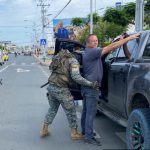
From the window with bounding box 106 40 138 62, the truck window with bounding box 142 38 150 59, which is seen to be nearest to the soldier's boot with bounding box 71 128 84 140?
the window with bounding box 106 40 138 62

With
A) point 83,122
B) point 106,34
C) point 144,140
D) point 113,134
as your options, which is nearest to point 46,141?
point 83,122

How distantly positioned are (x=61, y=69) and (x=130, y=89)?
1.47 m

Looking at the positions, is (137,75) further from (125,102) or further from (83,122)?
(83,122)

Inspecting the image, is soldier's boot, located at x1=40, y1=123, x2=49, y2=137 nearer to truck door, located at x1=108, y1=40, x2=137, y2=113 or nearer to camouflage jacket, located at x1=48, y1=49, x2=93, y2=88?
camouflage jacket, located at x1=48, y1=49, x2=93, y2=88

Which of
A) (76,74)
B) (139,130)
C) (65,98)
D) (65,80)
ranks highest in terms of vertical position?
(76,74)

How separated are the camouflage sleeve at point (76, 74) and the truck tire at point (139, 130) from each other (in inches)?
44.6

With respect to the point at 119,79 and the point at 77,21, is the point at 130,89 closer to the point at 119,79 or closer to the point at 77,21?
the point at 119,79

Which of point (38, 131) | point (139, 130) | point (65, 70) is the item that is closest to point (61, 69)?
point (65, 70)

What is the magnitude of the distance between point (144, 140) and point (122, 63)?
1616mm

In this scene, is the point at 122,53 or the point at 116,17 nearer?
the point at 122,53

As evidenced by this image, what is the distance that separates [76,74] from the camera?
260 inches

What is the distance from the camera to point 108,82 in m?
6.84

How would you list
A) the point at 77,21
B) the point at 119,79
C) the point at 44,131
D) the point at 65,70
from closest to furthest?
the point at 119,79 → the point at 65,70 → the point at 44,131 → the point at 77,21

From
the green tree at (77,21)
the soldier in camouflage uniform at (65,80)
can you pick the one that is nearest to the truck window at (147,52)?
the soldier in camouflage uniform at (65,80)
